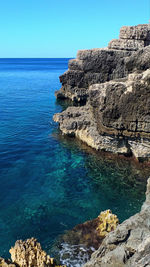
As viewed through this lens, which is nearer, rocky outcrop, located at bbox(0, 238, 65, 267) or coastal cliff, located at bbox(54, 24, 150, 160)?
rocky outcrop, located at bbox(0, 238, 65, 267)

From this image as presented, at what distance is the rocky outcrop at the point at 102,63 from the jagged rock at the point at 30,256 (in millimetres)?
34567

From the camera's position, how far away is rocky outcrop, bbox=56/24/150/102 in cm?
4272

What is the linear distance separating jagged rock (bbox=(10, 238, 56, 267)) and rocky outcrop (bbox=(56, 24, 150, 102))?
34.6 m

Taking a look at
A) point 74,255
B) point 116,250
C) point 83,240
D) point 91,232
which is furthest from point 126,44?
point 116,250

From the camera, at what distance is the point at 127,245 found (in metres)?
9.44

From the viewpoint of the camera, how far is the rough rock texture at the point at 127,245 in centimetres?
795

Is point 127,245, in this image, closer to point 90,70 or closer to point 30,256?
point 30,256

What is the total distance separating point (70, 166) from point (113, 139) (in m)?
5.24

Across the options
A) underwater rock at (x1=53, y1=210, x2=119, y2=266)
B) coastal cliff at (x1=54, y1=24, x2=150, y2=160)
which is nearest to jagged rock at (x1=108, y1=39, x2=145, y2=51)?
coastal cliff at (x1=54, y1=24, x2=150, y2=160)

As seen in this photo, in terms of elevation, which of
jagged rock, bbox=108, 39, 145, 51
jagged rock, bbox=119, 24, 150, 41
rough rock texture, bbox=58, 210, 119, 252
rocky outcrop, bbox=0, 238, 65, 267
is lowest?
rough rock texture, bbox=58, 210, 119, 252

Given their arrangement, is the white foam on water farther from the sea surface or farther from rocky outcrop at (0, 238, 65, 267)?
rocky outcrop at (0, 238, 65, 267)

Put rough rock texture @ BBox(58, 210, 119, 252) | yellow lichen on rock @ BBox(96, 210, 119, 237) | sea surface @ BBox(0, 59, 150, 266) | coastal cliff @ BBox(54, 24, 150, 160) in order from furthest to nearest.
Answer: coastal cliff @ BBox(54, 24, 150, 160), sea surface @ BBox(0, 59, 150, 266), yellow lichen on rock @ BBox(96, 210, 119, 237), rough rock texture @ BBox(58, 210, 119, 252)

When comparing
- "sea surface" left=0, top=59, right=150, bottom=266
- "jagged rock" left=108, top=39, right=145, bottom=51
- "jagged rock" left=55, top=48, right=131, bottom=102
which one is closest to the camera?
"sea surface" left=0, top=59, right=150, bottom=266

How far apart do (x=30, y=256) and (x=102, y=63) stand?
142 feet
